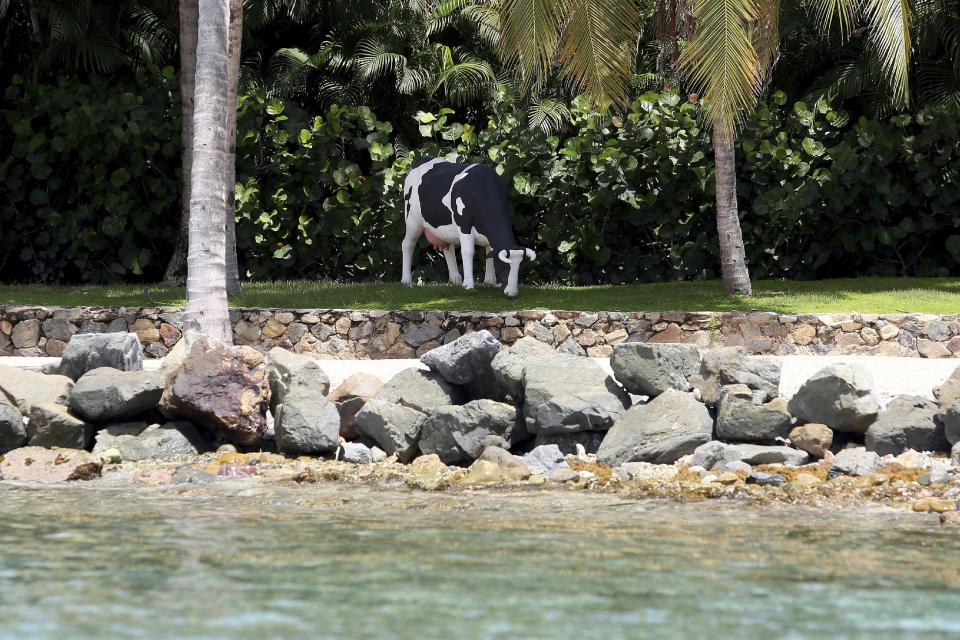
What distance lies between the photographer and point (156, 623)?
4.85 meters

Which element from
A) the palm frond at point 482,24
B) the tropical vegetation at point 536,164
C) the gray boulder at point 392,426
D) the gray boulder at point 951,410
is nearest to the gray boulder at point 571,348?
the gray boulder at point 392,426

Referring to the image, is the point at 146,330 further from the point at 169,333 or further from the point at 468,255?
the point at 468,255

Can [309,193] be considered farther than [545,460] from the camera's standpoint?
Yes

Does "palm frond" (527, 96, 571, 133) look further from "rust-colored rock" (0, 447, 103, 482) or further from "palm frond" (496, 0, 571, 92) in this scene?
"rust-colored rock" (0, 447, 103, 482)

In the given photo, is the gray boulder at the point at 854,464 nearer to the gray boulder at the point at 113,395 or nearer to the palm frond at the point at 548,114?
the gray boulder at the point at 113,395

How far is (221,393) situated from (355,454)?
133 cm

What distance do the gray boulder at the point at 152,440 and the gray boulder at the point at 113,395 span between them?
0.15 meters

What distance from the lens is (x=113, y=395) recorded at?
10.1 m

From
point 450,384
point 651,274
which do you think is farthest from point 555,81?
point 450,384

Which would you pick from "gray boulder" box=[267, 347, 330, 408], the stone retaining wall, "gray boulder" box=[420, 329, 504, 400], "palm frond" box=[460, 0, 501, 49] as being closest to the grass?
the stone retaining wall

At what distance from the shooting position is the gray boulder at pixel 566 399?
380 inches

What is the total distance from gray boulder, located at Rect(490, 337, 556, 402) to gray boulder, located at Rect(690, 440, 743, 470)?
178 centimetres

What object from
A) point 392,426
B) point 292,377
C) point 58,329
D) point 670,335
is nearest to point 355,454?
point 392,426

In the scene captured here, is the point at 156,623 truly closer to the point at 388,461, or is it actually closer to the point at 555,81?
the point at 388,461
